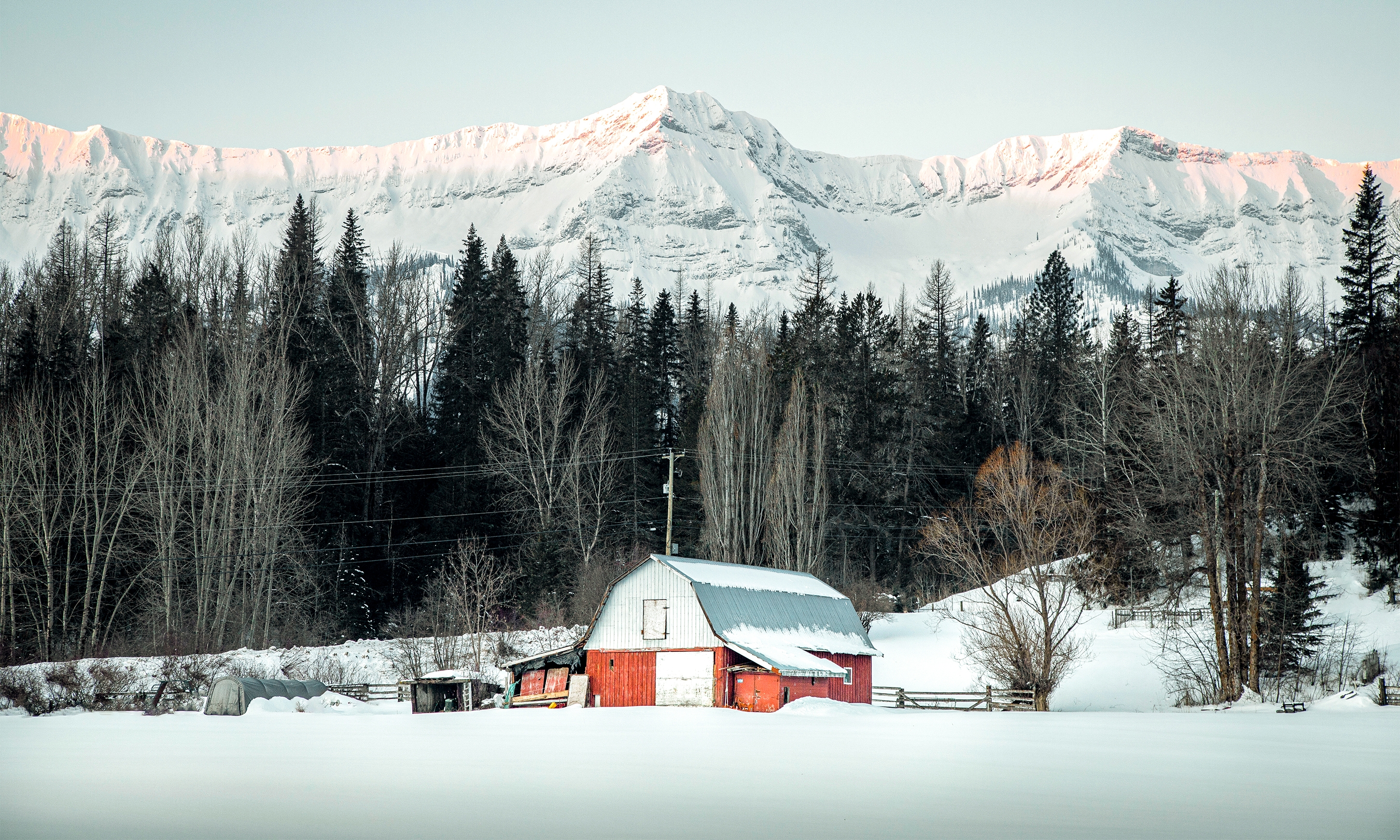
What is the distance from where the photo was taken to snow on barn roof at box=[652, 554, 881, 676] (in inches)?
1348

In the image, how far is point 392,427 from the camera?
5812 cm

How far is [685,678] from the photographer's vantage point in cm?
3456

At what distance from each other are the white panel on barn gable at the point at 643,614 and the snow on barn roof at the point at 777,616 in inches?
15.2

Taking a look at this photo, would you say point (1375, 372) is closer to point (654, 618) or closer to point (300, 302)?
point (654, 618)

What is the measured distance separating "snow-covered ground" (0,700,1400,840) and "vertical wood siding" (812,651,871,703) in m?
8.90

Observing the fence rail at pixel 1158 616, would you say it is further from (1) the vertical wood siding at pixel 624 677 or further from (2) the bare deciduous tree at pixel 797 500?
(1) the vertical wood siding at pixel 624 677

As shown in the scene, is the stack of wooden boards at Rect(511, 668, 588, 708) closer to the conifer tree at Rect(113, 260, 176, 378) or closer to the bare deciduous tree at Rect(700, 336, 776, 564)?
the bare deciduous tree at Rect(700, 336, 776, 564)

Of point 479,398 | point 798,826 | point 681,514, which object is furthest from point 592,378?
point 798,826

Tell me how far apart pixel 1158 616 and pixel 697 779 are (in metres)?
33.6

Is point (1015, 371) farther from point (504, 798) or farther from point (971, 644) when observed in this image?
point (504, 798)

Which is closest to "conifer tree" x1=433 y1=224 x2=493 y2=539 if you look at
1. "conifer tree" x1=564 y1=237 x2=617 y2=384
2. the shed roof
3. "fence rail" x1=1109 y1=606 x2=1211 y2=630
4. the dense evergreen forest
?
the dense evergreen forest

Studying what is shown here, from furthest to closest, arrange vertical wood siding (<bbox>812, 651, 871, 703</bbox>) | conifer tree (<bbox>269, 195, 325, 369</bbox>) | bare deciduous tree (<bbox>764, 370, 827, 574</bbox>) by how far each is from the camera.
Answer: conifer tree (<bbox>269, 195, 325, 369</bbox>) → bare deciduous tree (<bbox>764, 370, 827, 574</bbox>) → vertical wood siding (<bbox>812, 651, 871, 703</bbox>)

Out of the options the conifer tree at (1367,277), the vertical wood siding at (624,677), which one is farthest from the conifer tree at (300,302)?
the conifer tree at (1367,277)

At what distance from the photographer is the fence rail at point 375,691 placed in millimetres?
36219
